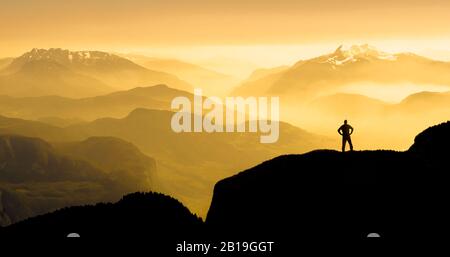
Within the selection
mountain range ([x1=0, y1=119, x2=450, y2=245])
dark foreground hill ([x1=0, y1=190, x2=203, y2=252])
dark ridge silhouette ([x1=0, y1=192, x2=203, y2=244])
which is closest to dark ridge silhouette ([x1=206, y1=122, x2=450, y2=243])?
mountain range ([x1=0, y1=119, x2=450, y2=245])

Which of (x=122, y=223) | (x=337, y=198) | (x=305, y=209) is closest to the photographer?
(x=305, y=209)

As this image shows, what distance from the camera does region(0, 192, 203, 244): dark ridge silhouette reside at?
3519cm

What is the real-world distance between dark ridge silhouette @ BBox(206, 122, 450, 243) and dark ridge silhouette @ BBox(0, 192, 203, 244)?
2241 mm

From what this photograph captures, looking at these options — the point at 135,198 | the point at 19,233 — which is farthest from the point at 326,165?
the point at 19,233

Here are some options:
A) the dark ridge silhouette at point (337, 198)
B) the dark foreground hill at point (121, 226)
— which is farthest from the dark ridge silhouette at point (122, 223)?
the dark ridge silhouette at point (337, 198)

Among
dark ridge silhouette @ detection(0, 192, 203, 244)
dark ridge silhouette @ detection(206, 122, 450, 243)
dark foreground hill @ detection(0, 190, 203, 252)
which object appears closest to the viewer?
dark ridge silhouette @ detection(206, 122, 450, 243)

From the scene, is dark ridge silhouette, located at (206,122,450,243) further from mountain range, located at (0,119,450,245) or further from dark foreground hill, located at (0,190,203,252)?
dark foreground hill, located at (0,190,203,252)

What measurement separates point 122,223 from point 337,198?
12257mm

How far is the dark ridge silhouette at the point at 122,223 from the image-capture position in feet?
115

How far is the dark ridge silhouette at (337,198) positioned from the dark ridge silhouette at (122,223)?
224cm

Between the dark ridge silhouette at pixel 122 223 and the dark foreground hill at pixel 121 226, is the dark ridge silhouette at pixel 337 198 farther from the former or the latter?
the dark foreground hill at pixel 121 226

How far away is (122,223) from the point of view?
36469 mm

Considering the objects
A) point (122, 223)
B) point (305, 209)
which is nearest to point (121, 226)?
point (122, 223)

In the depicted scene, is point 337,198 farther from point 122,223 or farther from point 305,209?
point 122,223
